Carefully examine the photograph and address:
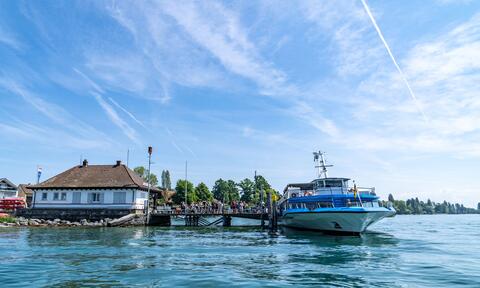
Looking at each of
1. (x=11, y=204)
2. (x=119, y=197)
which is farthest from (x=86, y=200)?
(x=11, y=204)

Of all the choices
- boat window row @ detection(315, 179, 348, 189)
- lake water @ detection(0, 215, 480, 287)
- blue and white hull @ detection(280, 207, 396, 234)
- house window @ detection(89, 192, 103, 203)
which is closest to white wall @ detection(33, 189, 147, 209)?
house window @ detection(89, 192, 103, 203)

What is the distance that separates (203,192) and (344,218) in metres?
58.0

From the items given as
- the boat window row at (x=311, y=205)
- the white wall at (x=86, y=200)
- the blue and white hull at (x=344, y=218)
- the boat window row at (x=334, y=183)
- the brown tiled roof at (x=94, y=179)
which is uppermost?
the brown tiled roof at (x=94, y=179)

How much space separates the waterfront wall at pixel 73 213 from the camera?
42.0 metres

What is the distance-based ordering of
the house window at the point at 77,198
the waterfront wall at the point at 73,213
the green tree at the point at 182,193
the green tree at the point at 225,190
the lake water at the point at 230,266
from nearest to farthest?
the lake water at the point at 230,266, the waterfront wall at the point at 73,213, the house window at the point at 77,198, the green tree at the point at 182,193, the green tree at the point at 225,190

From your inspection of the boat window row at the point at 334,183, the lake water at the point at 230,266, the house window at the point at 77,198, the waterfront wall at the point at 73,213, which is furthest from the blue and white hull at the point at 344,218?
the house window at the point at 77,198

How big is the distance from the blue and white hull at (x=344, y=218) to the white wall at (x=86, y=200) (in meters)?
20.2

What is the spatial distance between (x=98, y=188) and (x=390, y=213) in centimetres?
3174

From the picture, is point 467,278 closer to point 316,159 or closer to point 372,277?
point 372,277

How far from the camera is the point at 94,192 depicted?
142ft

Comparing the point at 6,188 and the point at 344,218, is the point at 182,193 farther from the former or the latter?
the point at 344,218

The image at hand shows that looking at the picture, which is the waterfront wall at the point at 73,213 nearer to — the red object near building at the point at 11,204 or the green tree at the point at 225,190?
the red object near building at the point at 11,204

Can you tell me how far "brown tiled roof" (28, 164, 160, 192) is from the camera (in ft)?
142

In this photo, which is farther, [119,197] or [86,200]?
[86,200]
